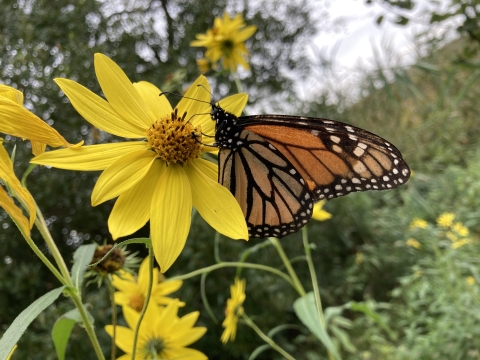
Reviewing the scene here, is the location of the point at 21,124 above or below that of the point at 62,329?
above

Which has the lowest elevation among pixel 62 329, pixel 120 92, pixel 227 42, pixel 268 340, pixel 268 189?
pixel 268 340

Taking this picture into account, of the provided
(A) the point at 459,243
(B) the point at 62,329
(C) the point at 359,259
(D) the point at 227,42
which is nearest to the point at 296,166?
(B) the point at 62,329

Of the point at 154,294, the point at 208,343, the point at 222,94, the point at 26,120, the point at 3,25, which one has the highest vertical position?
the point at 3,25

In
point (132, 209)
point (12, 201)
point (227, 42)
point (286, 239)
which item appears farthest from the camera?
point (286, 239)

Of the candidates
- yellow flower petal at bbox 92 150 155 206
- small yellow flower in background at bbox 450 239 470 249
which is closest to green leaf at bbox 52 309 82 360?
yellow flower petal at bbox 92 150 155 206

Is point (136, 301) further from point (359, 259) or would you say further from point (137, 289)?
point (359, 259)

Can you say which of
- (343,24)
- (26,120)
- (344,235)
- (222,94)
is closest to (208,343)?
(344,235)

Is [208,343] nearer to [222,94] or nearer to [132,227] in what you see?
[222,94]

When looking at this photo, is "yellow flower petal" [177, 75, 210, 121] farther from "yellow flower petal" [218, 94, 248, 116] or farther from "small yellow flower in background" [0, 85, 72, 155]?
"small yellow flower in background" [0, 85, 72, 155]
